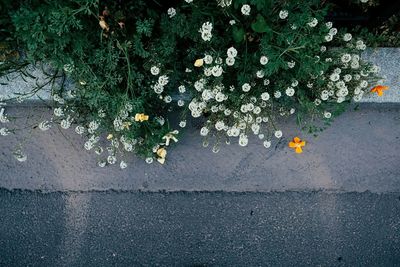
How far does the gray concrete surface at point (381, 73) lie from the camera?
3.00m

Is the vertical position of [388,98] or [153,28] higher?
[153,28]

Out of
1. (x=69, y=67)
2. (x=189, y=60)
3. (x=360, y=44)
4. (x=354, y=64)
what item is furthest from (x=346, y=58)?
(x=69, y=67)

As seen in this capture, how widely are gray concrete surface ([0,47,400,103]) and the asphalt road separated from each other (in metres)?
0.83

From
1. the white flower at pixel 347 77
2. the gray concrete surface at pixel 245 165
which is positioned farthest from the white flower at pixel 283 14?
the gray concrete surface at pixel 245 165

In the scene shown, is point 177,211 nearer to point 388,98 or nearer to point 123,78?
point 123,78

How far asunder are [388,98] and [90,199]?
8.29 feet

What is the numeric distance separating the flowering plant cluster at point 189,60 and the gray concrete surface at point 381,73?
165 millimetres

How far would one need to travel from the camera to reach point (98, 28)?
255 centimetres

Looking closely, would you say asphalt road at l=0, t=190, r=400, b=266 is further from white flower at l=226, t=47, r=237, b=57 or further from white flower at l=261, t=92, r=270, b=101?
white flower at l=226, t=47, r=237, b=57

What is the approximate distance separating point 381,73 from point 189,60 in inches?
59.1

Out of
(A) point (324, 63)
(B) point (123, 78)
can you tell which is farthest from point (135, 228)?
(A) point (324, 63)

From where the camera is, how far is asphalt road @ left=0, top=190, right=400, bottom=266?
3.39m

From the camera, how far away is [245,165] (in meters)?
3.38

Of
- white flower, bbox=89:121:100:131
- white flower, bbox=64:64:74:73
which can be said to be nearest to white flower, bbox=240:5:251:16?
white flower, bbox=64:64:74:73
